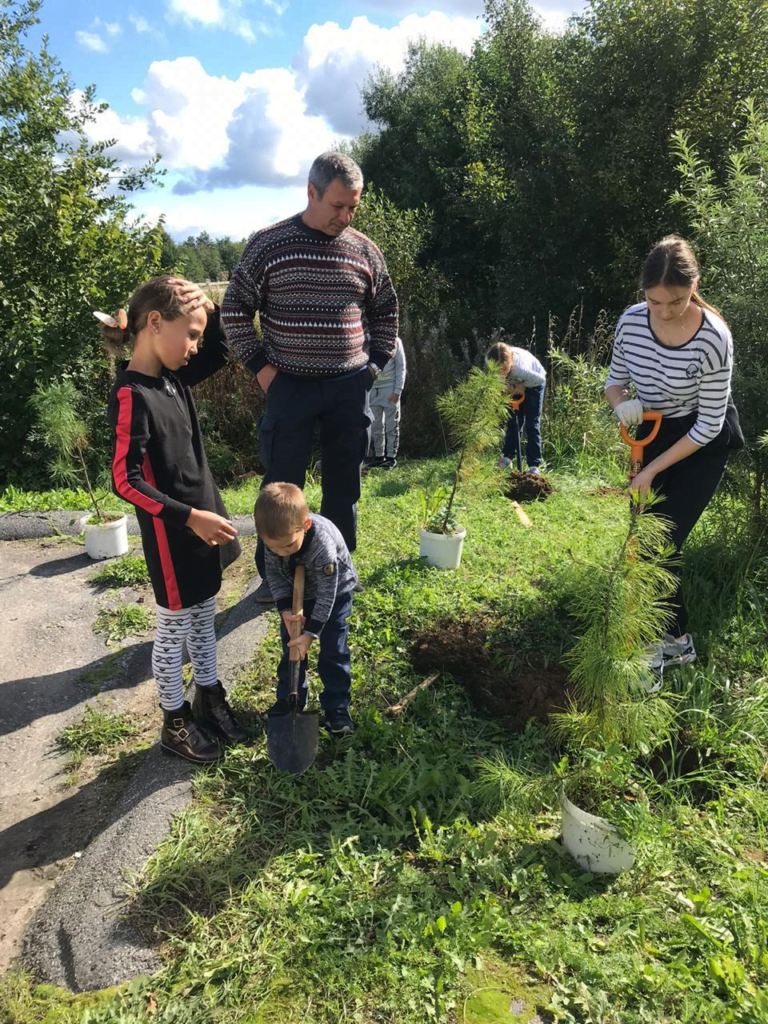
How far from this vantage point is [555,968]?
1.99 m

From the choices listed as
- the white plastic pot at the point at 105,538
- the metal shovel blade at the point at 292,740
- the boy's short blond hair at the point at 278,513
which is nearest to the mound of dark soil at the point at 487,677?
the metal shovel blade at the point at 292,740

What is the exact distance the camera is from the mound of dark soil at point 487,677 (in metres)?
3.16

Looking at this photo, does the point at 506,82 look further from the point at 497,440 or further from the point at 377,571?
the point at 377,571

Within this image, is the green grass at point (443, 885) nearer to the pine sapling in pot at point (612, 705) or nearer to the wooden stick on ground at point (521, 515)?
the pine sapling in pot at point (612, 705)

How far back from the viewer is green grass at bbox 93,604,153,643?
159 inches

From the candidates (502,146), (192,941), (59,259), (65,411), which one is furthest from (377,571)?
(502,146)

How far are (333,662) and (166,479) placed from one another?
105 cm

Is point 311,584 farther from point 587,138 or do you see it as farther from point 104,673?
point 587,138

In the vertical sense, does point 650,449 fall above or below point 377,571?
above

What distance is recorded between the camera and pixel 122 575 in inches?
183

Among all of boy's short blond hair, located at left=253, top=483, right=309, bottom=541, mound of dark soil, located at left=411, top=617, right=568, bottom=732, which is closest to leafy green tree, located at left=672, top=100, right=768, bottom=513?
mound of dark soil, located at left=411, top=617, right=568, bottom=732

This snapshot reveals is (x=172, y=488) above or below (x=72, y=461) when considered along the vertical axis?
above

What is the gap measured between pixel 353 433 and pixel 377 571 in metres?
1.22

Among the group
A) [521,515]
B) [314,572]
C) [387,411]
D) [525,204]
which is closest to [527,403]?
[521,515]
